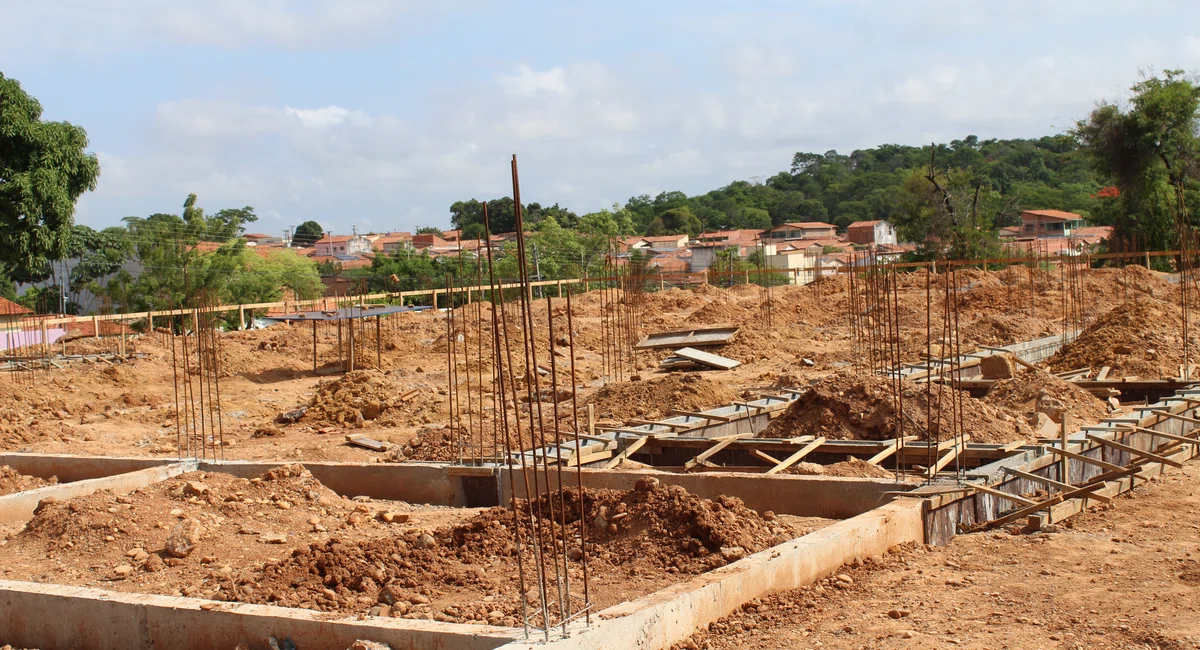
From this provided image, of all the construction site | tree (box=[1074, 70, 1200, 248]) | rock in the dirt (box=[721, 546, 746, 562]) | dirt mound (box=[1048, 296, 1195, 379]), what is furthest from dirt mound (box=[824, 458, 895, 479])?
tree (box=[1074, 70, 1200, 248])

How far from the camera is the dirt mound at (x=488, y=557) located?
14.8 ft

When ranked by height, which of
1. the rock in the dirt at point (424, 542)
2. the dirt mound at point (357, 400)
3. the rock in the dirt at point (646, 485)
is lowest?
the dirt mound at point (357, 400)

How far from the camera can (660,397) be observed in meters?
11.4

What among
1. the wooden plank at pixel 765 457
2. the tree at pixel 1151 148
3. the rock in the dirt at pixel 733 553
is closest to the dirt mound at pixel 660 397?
the wooden plank at pixel 765 457

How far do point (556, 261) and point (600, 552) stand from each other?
1296 inches

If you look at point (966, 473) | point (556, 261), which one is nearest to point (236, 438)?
point (966, 473)

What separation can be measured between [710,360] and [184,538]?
36.1ft

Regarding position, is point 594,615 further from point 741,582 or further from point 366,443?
point 366,443

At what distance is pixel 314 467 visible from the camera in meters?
7.98

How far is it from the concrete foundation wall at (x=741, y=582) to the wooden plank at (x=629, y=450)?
266cm

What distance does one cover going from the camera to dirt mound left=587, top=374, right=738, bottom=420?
11195 mm

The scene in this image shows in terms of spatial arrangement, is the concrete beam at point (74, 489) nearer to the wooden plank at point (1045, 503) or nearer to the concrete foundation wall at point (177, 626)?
the concrete foundation wall at point (177, 626)

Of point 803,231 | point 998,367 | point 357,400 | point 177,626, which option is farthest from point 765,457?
point 803,231

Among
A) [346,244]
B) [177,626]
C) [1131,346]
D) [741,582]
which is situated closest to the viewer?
[177,626]
